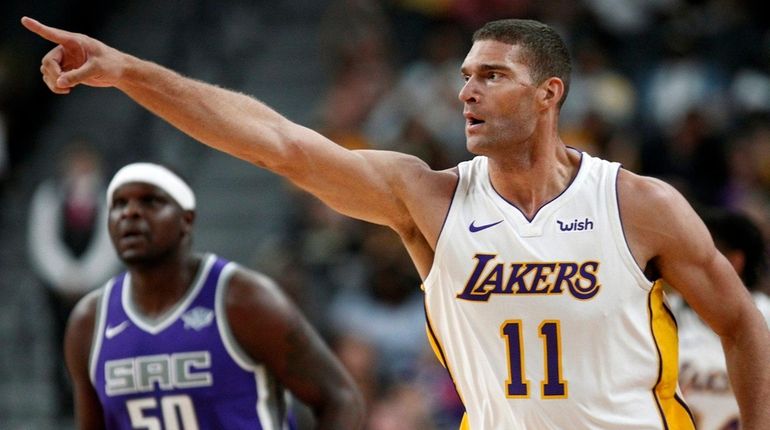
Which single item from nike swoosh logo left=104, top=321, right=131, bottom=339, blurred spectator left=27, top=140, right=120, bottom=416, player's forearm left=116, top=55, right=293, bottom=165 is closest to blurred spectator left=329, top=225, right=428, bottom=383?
blurred spectator left=27, top=140, right=120, bottom=416

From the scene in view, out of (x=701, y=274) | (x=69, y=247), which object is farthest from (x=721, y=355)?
(x=69, y=247)

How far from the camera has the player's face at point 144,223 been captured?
20.7 ft

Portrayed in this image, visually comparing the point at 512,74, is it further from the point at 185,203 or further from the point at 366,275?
the point at 366,275

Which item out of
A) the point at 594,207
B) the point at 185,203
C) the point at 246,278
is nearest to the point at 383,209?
the point at 594,207

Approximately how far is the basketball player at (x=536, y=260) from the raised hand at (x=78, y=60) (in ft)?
1.61

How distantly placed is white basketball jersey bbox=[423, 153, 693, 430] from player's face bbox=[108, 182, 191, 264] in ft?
5.75

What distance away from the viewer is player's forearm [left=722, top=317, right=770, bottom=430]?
5.06 meters

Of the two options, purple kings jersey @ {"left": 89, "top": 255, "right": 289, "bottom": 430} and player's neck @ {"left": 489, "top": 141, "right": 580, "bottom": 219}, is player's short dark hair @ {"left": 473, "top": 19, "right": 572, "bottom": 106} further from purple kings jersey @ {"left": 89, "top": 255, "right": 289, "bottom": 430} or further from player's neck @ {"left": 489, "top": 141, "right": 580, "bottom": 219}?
purple kings jersey @ {"left": 89, "top": 255, "right": 289, "bottom": 430}

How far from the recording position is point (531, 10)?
1347 centimetres

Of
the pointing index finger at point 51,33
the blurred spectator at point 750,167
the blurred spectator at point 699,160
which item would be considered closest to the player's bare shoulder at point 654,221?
the pointing index finger at point 51,33

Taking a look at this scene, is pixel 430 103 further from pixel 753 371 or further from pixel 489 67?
pixel 753 371

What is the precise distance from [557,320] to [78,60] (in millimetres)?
1928

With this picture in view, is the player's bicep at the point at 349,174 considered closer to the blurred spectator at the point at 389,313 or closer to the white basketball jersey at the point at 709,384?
the white basketball jersey at the point at 709,384

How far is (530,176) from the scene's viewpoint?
5.21m
